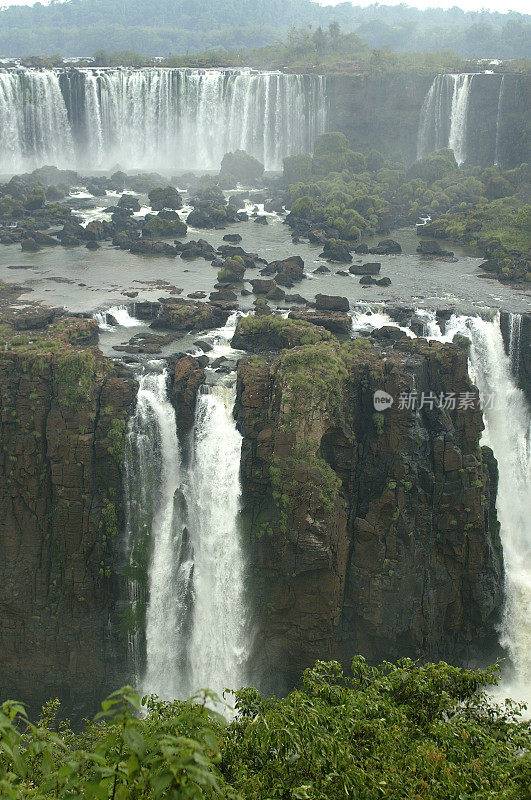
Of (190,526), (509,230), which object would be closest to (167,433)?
(190,526)

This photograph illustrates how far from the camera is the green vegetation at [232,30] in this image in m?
81.2

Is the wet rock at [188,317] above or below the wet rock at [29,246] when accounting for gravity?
below

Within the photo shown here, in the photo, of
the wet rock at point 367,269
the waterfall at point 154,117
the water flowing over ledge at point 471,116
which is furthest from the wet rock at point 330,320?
the waterfall at point 154,117

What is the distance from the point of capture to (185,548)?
2084 cm

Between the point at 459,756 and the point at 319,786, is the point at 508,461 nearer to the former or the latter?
the point at 459,756

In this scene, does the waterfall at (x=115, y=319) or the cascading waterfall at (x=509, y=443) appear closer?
the cascading waterfall at (x=509, y=443)

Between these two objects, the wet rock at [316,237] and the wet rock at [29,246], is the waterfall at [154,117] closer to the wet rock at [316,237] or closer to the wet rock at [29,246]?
the wet rock at [316,237]

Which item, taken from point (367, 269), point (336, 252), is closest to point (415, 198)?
point (336, 252)

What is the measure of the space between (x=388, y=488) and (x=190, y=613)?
6218mm

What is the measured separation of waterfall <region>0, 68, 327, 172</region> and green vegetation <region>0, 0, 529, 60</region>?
7423 mm

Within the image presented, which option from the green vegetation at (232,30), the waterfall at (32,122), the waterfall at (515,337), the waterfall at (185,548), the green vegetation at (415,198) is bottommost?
the waterfall at (185,548)

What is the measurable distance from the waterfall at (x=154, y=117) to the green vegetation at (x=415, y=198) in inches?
227

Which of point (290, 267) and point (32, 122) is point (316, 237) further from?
point (32, 122)

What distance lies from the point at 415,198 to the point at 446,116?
36.2 feet
